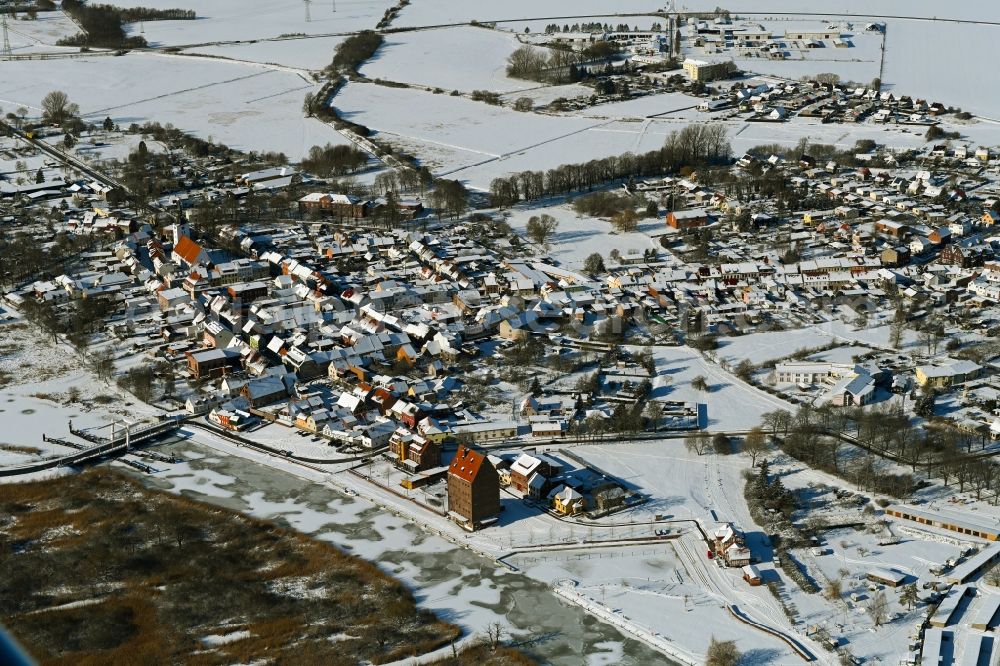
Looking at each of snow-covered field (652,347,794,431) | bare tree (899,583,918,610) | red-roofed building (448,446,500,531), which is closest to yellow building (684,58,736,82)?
snow-covered field (652,347,794,431)

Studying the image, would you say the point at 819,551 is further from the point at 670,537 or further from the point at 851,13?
the point at 851,13

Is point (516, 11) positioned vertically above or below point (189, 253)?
above

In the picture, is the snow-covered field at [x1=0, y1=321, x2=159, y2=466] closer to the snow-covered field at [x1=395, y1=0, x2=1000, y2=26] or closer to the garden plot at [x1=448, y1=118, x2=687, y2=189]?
the garden plot at [x1=448, y1=118, x2=687, y2=189]

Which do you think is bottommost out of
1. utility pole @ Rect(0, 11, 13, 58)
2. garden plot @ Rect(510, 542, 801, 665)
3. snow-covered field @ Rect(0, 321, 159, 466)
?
garden plot @ Rect(510, 542, 801, 665)

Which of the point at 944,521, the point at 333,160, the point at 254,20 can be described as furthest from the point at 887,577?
the point at 254,20

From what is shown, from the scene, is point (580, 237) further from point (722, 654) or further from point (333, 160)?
point (722, 654)

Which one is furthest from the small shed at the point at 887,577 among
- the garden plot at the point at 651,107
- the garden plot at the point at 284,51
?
the garden plot at the point at 284,51
